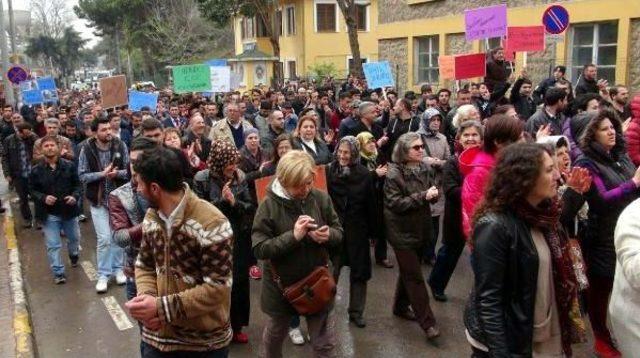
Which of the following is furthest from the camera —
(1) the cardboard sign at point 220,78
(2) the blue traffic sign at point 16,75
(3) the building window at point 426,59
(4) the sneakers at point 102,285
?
(3) the building window at point 426,59

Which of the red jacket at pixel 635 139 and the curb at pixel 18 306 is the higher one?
the red jacket at pixel 635 139

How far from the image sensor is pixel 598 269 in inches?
185

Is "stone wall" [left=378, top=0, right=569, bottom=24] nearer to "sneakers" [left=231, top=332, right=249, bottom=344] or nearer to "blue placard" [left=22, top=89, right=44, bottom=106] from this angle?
"blue placard" [left=22, top=89, right=44, bottom=106]

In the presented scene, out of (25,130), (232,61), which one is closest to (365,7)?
(232,61)

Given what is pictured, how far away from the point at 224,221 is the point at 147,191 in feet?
1.32

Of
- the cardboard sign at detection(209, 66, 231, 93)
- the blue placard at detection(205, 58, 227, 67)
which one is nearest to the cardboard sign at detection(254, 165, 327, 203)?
the cardboard sign at detection(209, 66, 231, 93)

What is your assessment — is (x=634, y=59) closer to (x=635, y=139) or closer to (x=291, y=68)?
(x=635, y=139)

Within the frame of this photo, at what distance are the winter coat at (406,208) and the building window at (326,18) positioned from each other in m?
35.9

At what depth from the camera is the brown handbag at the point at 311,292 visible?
4184 millimetres

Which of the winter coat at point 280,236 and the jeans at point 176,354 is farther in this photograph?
the winter coat at point 280,236

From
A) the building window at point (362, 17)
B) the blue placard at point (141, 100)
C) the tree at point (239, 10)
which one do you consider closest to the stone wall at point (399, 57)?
the blue placard at point (141, 100)

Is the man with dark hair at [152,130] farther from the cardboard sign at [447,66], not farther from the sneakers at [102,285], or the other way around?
the cardboard sign at [447,66]

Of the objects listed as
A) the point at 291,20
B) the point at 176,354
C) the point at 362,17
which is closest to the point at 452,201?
the point at 176,354

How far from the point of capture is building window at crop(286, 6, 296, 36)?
1631 inches
